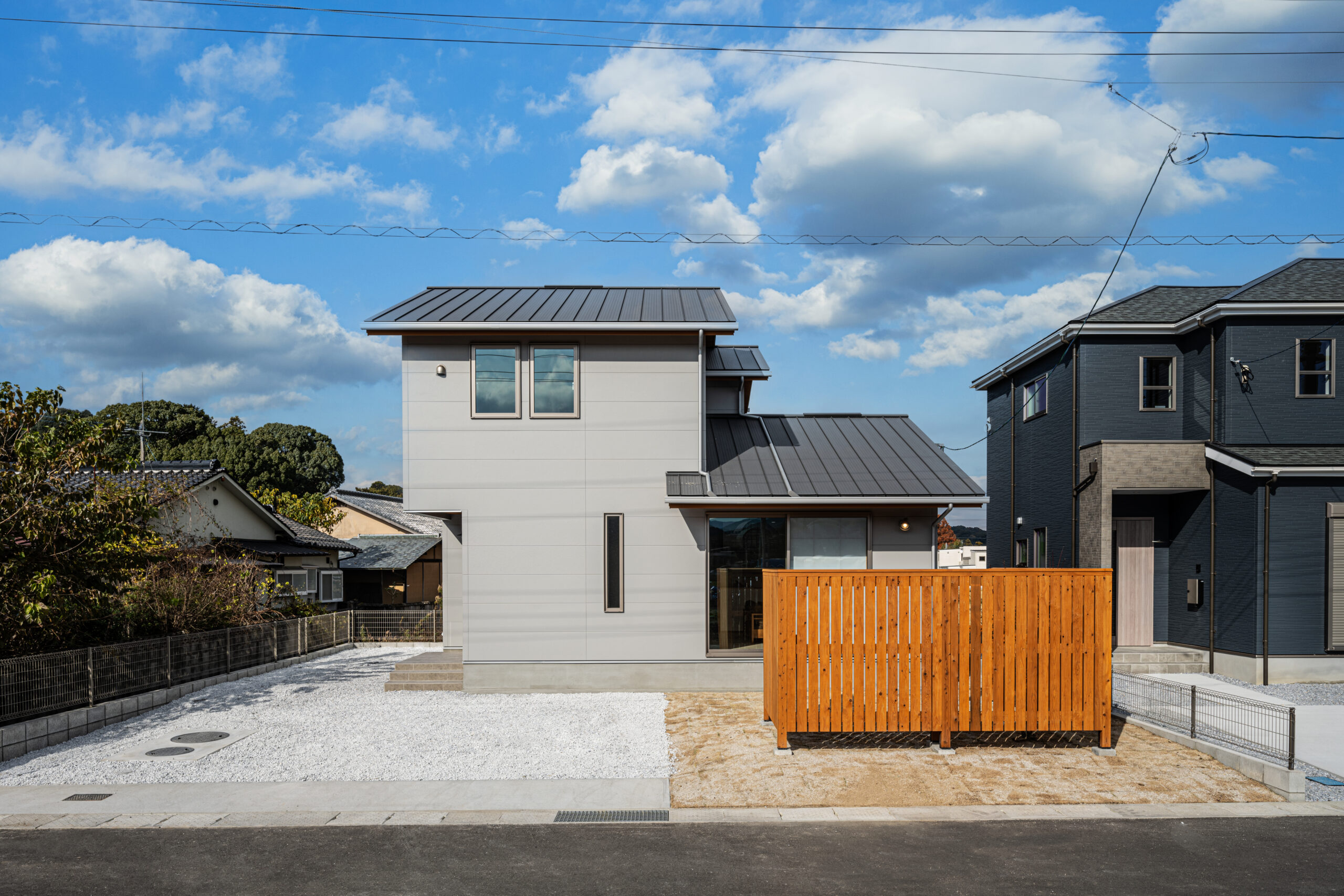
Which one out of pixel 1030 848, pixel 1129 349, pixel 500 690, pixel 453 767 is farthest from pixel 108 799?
pixel 1129 349

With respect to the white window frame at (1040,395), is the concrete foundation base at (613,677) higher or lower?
lower

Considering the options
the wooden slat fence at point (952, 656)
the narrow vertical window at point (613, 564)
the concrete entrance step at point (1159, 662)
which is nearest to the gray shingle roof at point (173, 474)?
the narrow vertical window at point (613, 564)

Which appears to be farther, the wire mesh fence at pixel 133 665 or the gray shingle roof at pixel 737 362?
the gray shingle roof at pixel 737 362

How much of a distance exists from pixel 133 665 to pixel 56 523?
3035mm

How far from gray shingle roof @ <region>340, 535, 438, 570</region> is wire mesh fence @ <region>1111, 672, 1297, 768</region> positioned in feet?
68.4

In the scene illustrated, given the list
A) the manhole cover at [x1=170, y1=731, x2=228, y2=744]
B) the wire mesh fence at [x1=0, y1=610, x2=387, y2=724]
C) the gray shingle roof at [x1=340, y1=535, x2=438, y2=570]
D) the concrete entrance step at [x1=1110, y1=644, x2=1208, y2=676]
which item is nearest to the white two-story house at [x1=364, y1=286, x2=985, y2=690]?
the manhole cover at [x1=170, y1=731, x2=228, y2=744]

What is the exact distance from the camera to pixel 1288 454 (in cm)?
1446

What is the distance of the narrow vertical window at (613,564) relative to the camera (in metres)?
12.9

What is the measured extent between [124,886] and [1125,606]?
1652cm

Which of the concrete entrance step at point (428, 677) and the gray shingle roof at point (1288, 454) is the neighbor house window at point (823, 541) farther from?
the gray shingle roof at point (1288, 454)

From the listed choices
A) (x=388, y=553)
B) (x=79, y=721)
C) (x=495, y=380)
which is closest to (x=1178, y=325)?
(x=495, y=380)

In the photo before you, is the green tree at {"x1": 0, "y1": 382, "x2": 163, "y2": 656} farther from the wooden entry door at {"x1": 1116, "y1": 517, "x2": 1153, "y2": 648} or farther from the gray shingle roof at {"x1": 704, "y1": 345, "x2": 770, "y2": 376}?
the wooden entry door at {"x1": 1116, "y1": 517, "x2": 1153, "y2": 648}

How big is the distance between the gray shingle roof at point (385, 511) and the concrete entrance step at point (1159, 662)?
23.6m

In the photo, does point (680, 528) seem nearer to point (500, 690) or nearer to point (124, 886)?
point (500, 690)
